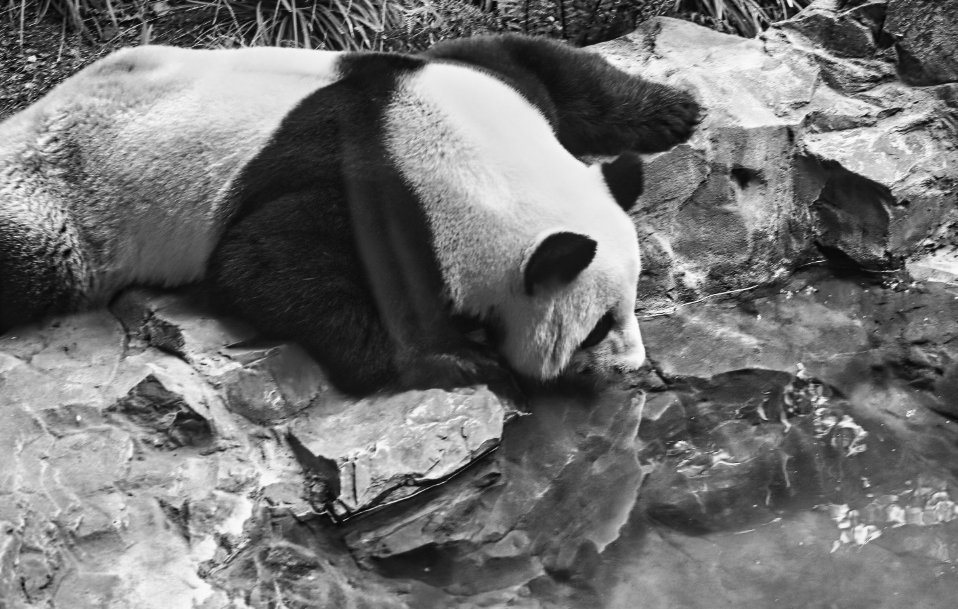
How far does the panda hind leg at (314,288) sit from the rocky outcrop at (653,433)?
0.37ft

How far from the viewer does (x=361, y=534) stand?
10.2 feet

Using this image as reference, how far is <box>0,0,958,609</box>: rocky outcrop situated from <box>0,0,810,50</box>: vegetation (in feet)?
3.30

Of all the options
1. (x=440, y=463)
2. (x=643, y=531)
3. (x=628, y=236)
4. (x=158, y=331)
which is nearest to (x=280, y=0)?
(x=158, y=331)

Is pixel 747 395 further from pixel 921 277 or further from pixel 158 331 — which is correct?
pixel 158 331

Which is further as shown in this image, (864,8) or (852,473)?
(864,8)

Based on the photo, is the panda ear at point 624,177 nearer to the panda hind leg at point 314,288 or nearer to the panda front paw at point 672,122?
the panda front paw at point 672,122

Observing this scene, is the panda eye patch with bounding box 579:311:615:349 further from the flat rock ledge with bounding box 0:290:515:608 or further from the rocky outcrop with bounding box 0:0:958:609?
the flat rock ledge with bounding box 0:290:515:608

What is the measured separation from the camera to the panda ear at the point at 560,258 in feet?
10.7

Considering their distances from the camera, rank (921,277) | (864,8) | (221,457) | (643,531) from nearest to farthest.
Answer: (643,531), (221,457), (921,277), (864,8)

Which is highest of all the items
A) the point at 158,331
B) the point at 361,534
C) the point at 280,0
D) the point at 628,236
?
the point at 280,0

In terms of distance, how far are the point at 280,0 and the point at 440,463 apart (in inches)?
142

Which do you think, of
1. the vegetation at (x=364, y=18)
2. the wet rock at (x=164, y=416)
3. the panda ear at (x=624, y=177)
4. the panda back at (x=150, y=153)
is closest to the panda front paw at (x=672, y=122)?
the panda ear at (x=624, y=177)

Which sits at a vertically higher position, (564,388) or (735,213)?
(735,213)

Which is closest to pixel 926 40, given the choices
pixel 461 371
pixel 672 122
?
pixel 672 122
